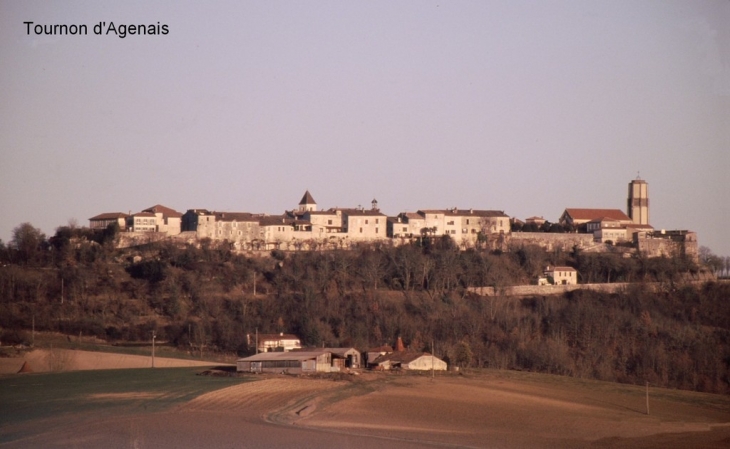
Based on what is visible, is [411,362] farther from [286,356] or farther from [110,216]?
[110,216]

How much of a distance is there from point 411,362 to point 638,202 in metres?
52.2

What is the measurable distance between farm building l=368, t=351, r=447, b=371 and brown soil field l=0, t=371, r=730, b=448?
4093 millimetres

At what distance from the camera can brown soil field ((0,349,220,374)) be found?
54.2 m

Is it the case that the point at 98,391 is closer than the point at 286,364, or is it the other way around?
the point at 98,391

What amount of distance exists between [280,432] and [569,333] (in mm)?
33702

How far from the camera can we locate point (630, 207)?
10038cm

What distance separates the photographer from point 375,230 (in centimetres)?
8706

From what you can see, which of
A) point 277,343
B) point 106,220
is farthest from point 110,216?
point 277,343

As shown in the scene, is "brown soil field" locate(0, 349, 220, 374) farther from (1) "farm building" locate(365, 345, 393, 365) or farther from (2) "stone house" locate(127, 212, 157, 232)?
(2) "stone house" locate(127, 212, 157, 232)

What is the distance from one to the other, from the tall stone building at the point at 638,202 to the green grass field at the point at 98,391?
57.9 meters

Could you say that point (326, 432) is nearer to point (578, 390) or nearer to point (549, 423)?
point (549, 423)

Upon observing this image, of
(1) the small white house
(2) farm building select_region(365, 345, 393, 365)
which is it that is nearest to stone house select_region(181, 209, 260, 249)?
(1) the small white house

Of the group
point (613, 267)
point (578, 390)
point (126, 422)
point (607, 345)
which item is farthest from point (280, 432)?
point (613, 267)

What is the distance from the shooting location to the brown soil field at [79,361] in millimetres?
54250
